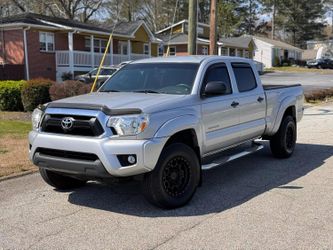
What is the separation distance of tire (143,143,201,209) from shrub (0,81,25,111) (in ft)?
37.6

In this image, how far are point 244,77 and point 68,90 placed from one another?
8.28m

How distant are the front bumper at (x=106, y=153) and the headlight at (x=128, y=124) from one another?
113mm

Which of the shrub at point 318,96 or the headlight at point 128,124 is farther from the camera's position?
the shrub at point 318,96

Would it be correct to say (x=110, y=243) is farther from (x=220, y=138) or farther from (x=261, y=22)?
(x=261, y=22)

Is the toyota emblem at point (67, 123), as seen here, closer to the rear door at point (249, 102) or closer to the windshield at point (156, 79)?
the windshield at point (156, 79)

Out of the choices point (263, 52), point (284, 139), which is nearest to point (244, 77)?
point (284, 139)

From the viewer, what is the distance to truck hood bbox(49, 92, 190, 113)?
5.61 m

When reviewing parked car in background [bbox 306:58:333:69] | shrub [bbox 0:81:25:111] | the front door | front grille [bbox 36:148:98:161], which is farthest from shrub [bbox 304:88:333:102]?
parked car in background [bbox 306:58:333:69]

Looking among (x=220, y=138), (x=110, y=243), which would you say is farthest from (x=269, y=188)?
(x=110, y=243)

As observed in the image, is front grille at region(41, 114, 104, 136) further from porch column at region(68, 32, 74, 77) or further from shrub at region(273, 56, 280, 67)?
shrub at region(273, 56, 280, 67)

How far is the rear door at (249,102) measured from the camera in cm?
738

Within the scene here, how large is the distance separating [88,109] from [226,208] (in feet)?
6.66

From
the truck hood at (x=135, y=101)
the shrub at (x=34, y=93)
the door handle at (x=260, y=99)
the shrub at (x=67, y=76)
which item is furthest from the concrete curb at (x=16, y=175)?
the shrub at (x=67, y=76)

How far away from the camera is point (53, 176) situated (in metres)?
6.52
